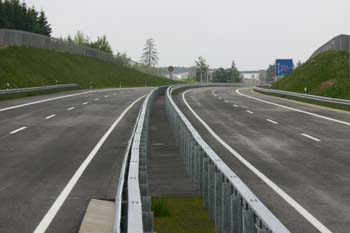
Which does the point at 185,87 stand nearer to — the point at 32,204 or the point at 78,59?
the point at 78,59

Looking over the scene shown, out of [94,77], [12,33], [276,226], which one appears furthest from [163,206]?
[94,77]

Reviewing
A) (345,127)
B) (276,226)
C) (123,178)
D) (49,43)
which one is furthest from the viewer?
(49,43)

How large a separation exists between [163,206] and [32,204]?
2.11m

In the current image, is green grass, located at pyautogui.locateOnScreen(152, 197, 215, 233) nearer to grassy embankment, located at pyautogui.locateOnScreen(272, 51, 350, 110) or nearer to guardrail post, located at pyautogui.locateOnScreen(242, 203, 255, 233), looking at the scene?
guardrail post, located at pyautogui.locateOnScreen(242, 203, 255, 233)

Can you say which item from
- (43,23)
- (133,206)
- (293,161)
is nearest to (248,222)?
(133,206)

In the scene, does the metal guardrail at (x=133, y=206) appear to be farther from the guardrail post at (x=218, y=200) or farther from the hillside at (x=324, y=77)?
the hillside at (x=324, y=77)

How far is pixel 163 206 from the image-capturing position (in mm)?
9344

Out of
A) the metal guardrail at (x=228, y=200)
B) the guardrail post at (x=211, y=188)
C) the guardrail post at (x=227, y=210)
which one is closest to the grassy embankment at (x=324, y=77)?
the metal guardrail at (x=228, y=200)

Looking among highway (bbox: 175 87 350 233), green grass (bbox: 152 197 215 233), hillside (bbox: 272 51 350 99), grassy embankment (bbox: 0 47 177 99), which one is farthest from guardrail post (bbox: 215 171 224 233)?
grassy embankment (bbox: 0 47 177 99)

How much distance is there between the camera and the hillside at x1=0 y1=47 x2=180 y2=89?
58.8 metres

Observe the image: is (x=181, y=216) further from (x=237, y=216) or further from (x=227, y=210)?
(x=237, y=216)

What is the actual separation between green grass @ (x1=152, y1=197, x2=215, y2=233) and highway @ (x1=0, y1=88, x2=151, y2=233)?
0.98m

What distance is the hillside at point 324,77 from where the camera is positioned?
143 feet

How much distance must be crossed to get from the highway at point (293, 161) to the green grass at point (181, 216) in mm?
1077
